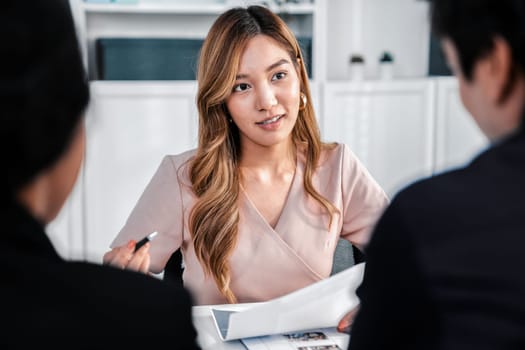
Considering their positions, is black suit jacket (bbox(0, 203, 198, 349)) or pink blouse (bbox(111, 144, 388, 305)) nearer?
black suit jacket (bbox(0, 203, 198, 349))

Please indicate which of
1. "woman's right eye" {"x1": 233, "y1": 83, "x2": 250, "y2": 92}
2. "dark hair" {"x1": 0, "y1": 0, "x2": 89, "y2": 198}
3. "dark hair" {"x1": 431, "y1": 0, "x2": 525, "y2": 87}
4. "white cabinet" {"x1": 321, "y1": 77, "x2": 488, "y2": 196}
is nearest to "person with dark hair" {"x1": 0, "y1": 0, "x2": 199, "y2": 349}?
"dark hair" {"x1": 0, "y1": 0, "x2": 89, "y2": 198}

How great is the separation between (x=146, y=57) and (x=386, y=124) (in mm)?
1316

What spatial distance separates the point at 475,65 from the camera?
692mm

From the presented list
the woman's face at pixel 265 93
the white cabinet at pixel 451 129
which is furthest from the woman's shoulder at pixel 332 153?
the white cabinet at pixel 451 129

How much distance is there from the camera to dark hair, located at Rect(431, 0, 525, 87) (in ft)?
2.11

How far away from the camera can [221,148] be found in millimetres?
1760

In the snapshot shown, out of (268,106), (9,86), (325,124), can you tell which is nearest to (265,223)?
(268,106)

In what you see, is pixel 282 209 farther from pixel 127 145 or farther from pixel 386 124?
pixel 386 124

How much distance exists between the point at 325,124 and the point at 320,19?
1.75 feet

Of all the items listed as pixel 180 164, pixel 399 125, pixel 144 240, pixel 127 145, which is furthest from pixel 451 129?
pixel 144 240

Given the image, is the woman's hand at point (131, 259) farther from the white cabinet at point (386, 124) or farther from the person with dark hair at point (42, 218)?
the white cabinet at point (386, 124)

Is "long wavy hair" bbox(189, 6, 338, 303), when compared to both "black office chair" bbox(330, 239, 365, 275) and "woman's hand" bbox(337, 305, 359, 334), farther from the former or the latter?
"woman's hand" bbox(337, 305, 359, 334)

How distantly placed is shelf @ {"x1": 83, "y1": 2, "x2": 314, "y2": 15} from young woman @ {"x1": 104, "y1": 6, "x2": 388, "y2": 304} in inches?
61.7

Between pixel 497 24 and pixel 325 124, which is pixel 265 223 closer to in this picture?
pixel 497 24
